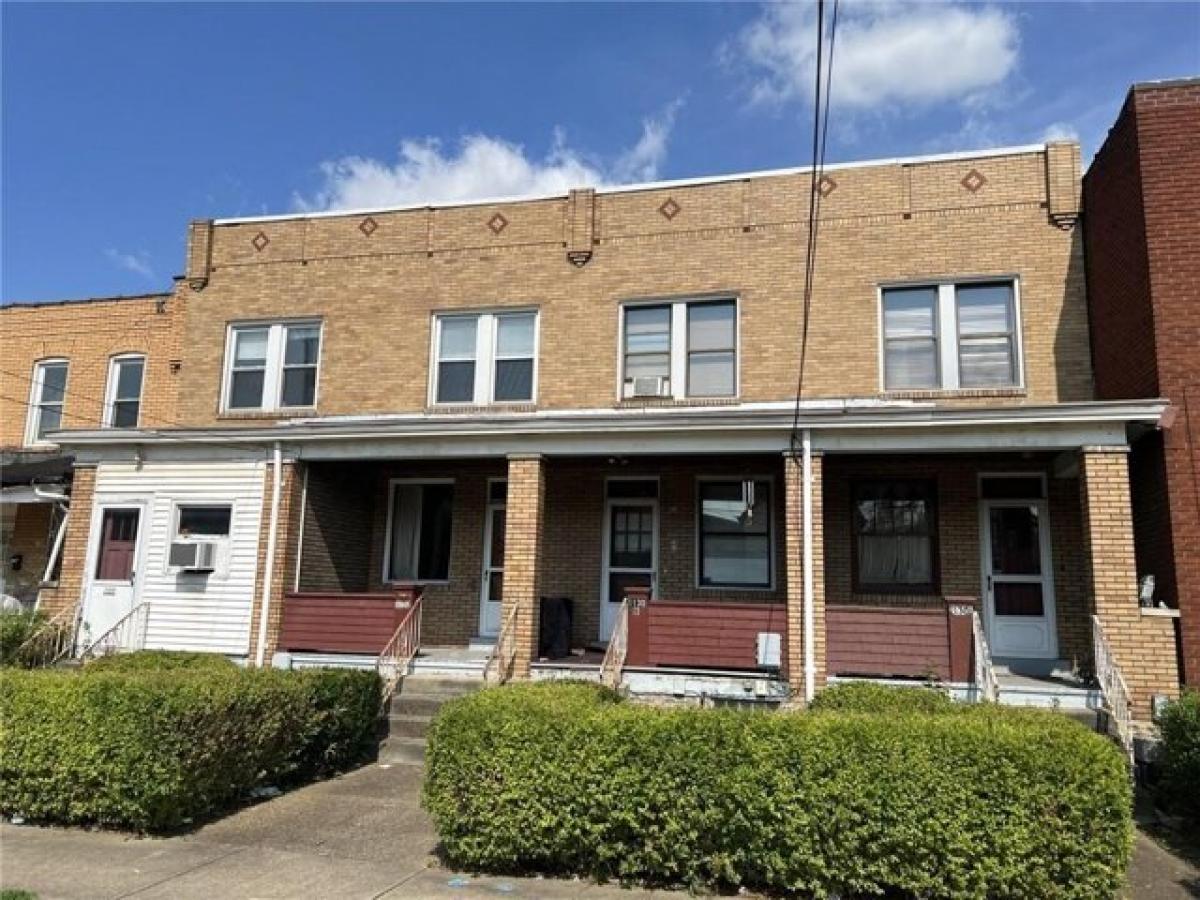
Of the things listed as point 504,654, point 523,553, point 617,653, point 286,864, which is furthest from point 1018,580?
point 286,864

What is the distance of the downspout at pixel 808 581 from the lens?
10.1 metres

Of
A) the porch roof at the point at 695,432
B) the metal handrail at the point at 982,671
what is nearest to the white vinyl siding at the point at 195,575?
the porch roof at the point at 695,432

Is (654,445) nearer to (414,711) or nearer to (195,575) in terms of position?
(414,711)

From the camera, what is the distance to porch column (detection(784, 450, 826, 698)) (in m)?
10.2

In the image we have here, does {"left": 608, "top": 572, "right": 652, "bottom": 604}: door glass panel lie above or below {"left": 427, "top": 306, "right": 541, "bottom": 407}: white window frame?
below

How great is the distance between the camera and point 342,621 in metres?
11.9

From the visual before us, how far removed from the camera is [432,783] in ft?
21.5

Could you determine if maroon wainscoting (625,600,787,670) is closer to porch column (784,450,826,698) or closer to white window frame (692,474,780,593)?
porch column (784,450,826,698)

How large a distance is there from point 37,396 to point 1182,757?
64.4ft

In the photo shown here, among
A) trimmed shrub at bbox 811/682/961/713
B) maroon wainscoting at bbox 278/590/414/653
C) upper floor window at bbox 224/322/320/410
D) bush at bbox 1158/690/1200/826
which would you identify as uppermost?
upper floor window at bbox 224/322/320/410

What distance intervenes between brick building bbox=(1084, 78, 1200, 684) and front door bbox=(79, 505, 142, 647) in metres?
13.3

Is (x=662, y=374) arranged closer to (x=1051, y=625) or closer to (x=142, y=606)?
(x=1051, y=625)

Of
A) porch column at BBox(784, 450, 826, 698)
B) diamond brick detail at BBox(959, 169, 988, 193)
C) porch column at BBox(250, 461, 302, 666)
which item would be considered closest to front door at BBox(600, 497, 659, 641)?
porch column at BBox(784, 450, 826, 698)

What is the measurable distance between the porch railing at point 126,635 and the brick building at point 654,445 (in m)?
0.07
